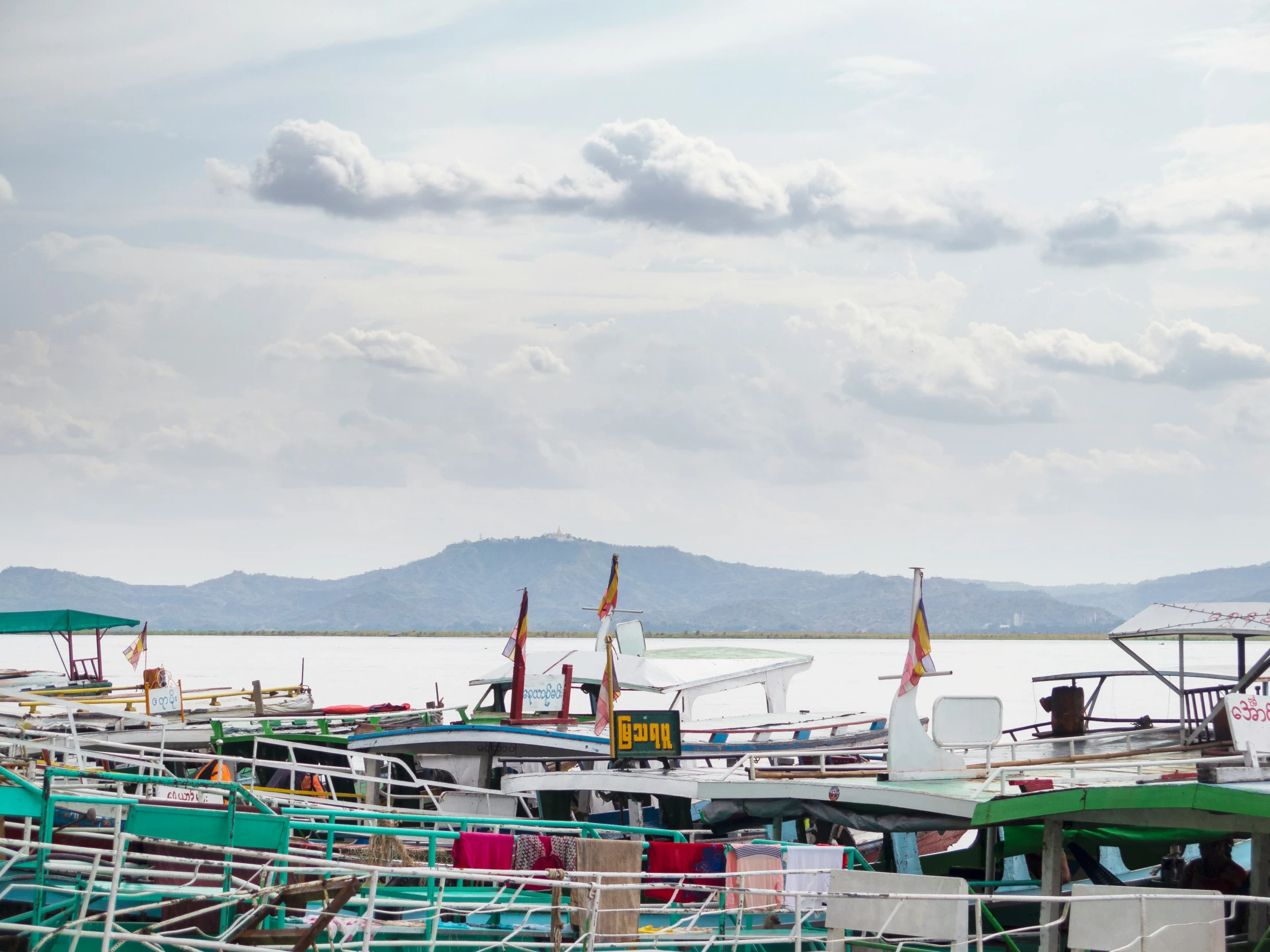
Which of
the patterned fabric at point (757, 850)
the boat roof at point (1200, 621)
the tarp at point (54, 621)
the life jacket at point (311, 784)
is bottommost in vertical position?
the life jacket at point (311, 784)

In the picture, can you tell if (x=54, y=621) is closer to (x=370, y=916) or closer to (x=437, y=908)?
(x=437, y=908)

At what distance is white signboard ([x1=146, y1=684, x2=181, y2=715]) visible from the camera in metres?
30.0

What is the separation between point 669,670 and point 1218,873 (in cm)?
2245

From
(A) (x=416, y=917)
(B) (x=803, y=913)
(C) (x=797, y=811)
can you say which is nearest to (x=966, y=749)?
(C) (x=797, y=811)

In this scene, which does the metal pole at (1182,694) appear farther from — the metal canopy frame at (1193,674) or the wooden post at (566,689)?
the wooden post at (566,689)

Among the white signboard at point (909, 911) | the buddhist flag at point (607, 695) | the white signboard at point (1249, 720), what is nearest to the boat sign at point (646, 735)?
the buddhist flag at point (607, 695)

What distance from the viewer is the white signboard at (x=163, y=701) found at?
30.0m

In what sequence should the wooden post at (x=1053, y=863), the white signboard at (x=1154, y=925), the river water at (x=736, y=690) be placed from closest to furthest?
Answer: the white signboard at (x=1154, y=925) → the wooden post at (x=1053, y=863) → the river water at (x=736, y=690)

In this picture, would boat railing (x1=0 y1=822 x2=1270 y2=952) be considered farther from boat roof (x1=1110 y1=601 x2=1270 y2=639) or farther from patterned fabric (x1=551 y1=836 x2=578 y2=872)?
boat roof (x1=1110 y1=601 x2=1270 y2=639)

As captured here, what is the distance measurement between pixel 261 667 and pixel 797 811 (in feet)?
451

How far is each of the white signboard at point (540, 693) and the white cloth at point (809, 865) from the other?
15.4m

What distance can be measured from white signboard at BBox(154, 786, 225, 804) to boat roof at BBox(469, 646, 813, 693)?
12.3 metres

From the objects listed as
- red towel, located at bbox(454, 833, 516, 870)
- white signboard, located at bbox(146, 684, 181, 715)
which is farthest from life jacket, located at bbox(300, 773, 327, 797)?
red towel, located at bbox(454, 833, 516, 870)

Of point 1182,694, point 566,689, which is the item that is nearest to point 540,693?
point 566,689
